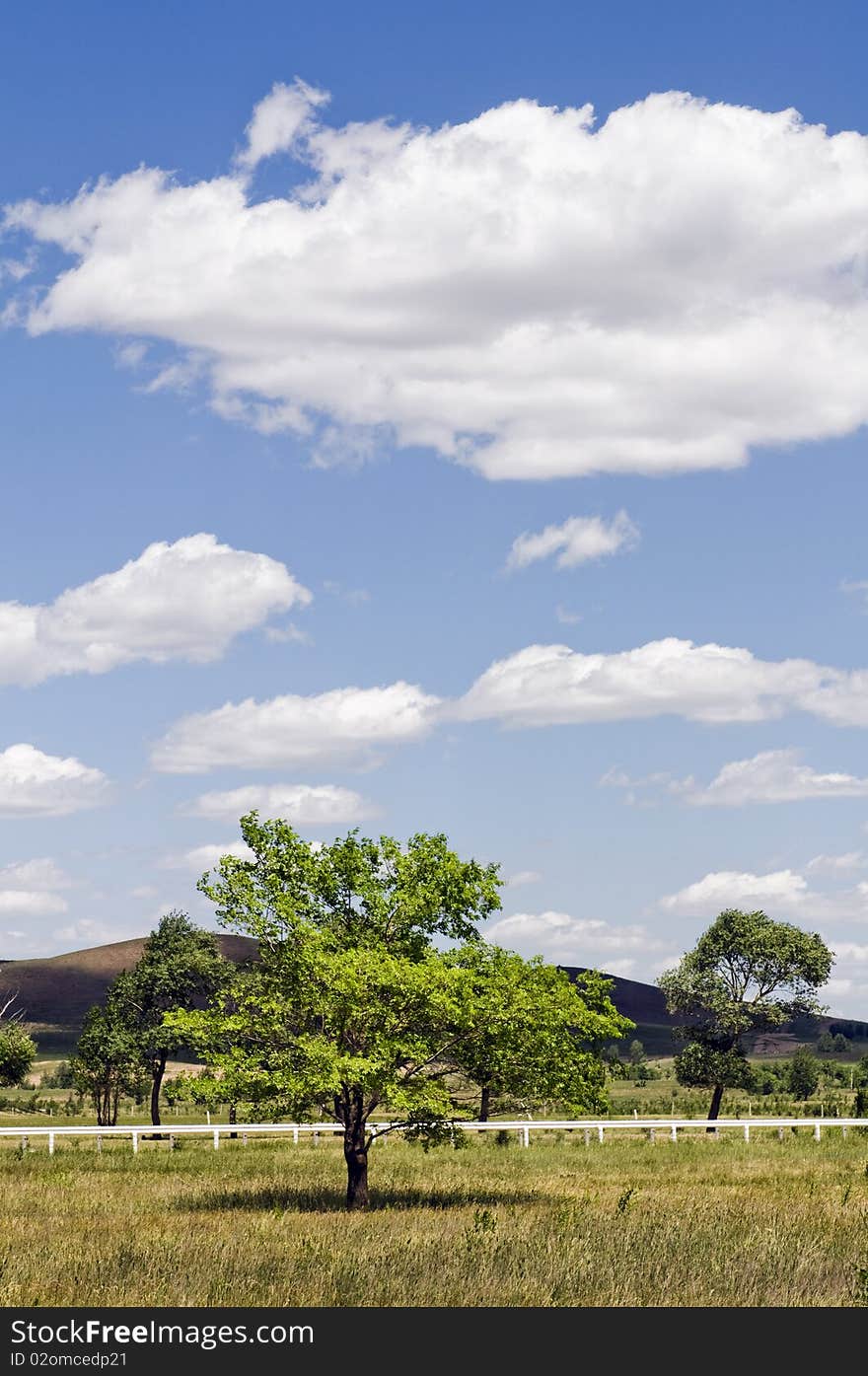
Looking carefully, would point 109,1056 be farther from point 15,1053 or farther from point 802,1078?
point 802,1078

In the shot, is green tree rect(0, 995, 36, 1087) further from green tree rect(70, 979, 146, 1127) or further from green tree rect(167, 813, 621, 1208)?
green tree rect(167, 813, 621, 1208)

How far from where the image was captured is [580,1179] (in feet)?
122

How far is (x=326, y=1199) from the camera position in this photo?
32.2 m

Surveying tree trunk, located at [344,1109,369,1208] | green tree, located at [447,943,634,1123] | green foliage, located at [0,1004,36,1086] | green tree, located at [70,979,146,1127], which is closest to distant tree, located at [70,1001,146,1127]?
green tree, located at [70,979,146,1127]

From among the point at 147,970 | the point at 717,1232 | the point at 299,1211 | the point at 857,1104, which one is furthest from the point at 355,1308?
the point at 147,970

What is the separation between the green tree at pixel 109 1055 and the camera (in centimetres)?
7661

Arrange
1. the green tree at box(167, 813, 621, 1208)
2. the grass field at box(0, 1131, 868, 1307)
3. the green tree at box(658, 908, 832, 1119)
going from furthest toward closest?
1. the green tree at box(658, 908, 832, 1119)
2. the green tree at box(167, 813, 621, 1208)
3. the grass field at box(0, 1131, 868, 1307)

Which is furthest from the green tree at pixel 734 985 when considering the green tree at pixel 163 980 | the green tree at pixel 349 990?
the green tree at pixel 349 990

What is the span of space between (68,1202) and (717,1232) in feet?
49.0

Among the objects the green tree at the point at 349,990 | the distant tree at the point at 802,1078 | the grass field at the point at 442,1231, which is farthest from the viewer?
the distant tree at the point at 802,1078

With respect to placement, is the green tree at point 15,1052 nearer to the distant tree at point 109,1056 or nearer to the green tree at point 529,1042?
the distant tree at point 109,1056

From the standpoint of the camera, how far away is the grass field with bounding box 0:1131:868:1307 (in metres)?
19.5

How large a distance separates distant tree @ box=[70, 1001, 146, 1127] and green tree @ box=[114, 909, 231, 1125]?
44 cm

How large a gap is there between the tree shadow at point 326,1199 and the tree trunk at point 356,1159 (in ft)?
0.97
